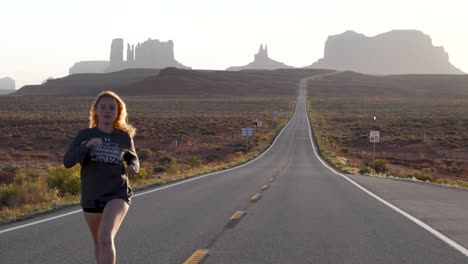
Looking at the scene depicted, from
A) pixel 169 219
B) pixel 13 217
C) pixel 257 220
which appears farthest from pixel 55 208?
pixel 257 220

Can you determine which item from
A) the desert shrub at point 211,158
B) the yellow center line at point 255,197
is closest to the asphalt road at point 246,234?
the yellow center line at point 255,197

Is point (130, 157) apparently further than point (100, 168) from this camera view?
Yes

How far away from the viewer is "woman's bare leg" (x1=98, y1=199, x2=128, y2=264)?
16.5 ft

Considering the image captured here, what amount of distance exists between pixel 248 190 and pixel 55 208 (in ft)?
22.7

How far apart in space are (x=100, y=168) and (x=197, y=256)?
2.85m

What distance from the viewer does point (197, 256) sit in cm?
775

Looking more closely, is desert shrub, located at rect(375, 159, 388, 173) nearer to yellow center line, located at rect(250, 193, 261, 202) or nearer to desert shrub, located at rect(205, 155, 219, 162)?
desert shrub, located at rect(205, 155, 219, 162)

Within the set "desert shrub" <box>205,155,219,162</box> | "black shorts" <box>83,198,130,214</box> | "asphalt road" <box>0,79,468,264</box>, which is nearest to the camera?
"black shorts" <box>83,198,130,214</box>

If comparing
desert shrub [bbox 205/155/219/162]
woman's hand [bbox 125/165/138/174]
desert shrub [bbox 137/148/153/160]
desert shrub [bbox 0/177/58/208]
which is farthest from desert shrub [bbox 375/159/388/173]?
woman's hand [bbox 125/165/138/174]

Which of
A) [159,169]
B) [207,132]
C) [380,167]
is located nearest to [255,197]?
[159,169]

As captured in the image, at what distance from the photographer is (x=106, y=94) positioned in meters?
5.66

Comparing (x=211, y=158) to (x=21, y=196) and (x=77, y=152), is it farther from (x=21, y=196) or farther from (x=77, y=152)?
(x=77, y=152)

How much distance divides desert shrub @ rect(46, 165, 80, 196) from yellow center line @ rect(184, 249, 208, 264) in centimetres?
1118

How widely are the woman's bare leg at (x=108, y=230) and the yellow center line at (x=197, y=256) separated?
93.5 inches
